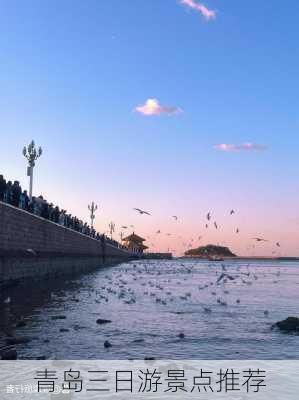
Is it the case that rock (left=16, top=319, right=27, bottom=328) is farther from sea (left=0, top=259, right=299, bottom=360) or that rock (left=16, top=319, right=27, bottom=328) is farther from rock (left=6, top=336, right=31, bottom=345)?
rock (left=6, top=336, right=31, bottom=345)

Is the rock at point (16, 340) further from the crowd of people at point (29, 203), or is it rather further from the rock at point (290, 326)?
the crowd of people at point (29, 203)

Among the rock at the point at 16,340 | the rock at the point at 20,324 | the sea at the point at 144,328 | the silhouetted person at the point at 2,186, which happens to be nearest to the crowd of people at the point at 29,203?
the silhouetted person at the point at 2,186

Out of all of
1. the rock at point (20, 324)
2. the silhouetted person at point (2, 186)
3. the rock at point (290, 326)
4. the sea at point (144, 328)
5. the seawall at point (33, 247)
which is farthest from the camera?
the seawall at point (33, 247)

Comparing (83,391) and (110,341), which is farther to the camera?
(110,341)

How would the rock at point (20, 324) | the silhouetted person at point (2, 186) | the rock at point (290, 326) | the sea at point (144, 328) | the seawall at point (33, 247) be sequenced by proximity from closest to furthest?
the sea at point (144, 328)
the rock at point (20, 324)
the rock at point (290, 326)
the silhouetted person at point (2, 186)
the seawall at point (33, 247)

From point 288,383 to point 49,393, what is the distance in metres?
4.31

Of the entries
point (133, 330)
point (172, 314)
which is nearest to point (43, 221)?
point (172, 314)

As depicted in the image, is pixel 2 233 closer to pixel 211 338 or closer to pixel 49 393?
pixel 211 338

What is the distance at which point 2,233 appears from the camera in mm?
Result: 28094

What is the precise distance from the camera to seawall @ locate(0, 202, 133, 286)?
94.8ft

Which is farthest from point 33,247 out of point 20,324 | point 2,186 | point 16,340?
point 16,340

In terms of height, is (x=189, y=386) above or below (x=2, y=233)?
below

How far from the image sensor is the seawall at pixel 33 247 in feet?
94.8

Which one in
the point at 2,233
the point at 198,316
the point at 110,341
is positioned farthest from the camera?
the point at 2,233
